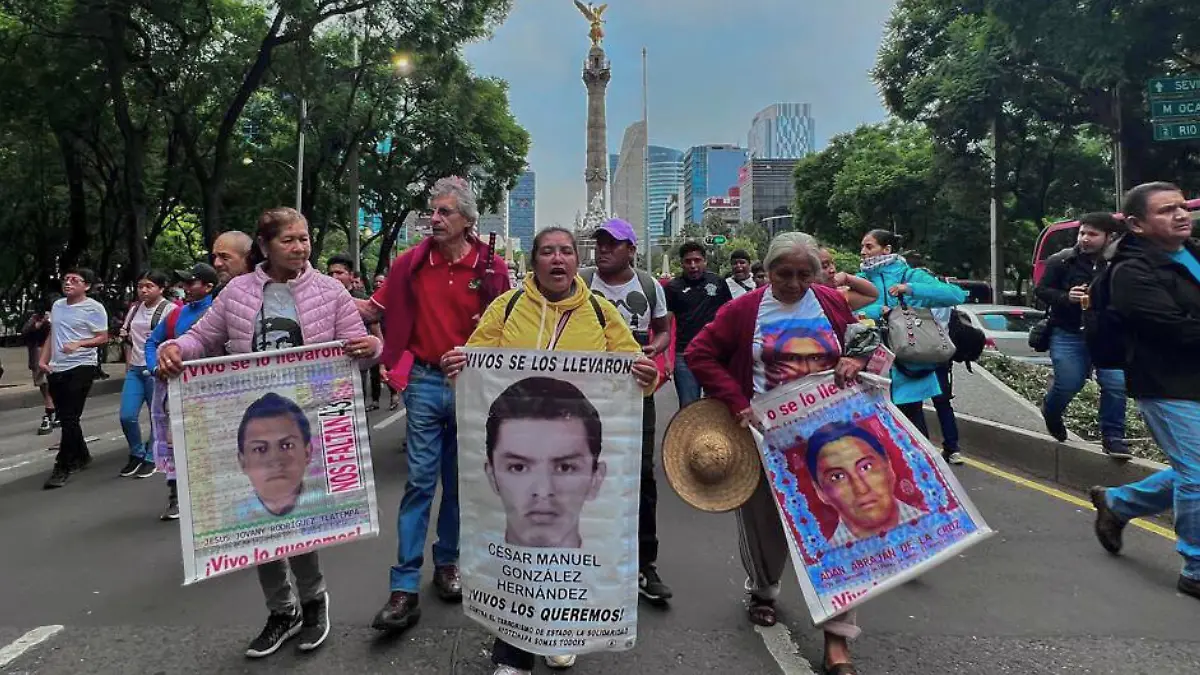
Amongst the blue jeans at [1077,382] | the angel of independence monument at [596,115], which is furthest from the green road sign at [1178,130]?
the angel of independence monument at [596,115]

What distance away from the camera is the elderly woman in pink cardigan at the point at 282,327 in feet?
10.6

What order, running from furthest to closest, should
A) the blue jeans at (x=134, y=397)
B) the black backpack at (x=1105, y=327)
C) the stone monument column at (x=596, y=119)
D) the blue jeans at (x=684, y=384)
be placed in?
the stone monument column at (x=596, y=119)
the blue jeans at (x=134, y=397)
the blue jeans at (x=684, y=384)
the black backpack at (x=1105, y=327)

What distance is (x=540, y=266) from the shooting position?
2932 millimetres

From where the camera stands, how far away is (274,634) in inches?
128

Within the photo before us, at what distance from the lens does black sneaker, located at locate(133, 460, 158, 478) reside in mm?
6840

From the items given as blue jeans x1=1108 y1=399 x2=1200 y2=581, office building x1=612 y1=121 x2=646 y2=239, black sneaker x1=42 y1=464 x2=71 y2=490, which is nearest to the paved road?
blue jeans x1=1108 y1=399 x2=1200 y2=581

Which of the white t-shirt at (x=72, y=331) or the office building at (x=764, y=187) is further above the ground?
the office building at (x=764, y=187)

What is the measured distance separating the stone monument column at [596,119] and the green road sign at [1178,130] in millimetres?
40244

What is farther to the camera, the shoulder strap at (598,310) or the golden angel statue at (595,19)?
the golden angel statue at (595,19)

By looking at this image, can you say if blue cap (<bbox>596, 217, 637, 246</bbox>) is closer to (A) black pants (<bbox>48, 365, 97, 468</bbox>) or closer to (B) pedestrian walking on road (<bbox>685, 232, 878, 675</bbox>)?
(B) pedestrian walking on road (<bbox>685, 232, 878, 675</bbox>)

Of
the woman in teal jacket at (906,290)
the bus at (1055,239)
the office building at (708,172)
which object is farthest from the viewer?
the office building at (708,172)

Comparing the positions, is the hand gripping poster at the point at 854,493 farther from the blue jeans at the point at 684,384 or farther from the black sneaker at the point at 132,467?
the black sneaker at the point at 132,467

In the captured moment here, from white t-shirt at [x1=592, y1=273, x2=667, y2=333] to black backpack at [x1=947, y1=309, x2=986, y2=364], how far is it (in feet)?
11.4

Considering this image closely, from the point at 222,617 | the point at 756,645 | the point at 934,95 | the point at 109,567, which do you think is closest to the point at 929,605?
the point at 756,645
